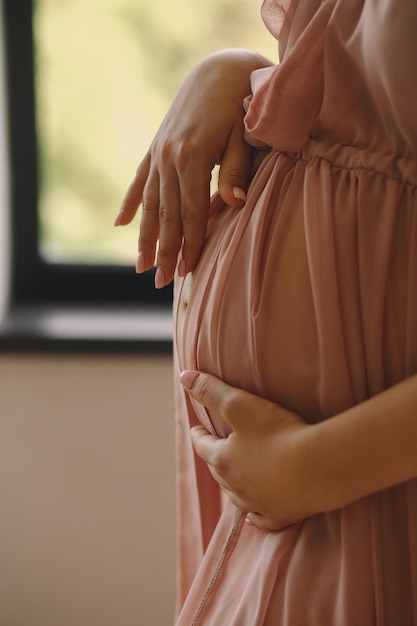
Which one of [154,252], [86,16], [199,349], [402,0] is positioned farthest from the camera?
[86,16]

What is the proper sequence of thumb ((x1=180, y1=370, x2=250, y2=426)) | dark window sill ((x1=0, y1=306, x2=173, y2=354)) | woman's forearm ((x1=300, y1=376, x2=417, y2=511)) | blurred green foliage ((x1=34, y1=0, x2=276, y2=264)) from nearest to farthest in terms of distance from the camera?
1. woman's forearm ((x1=300, y1=376, x2=417, y2=511))
2. thumb ((x1=180, y1=370, x2=250, y2=426))
3. dark window sill ((x1=0, y1=306, x2=173, y2=354))
4. blurred green foliage ((x1=34, y1=0, x2=276, y2=264))

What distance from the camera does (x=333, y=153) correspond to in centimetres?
65

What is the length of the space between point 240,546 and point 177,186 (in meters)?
0.35

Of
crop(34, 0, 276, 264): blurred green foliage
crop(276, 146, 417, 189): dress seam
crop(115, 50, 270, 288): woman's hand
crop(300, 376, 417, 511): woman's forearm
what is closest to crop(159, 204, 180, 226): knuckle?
crop(115, 50, 270, 288): woman's hand

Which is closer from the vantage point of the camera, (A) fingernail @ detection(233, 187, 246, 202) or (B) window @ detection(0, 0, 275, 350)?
(A) fingernail @ detection(233, 187, 246, 202)

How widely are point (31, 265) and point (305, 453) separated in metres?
1.35

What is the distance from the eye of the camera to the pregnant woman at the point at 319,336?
1.90ft

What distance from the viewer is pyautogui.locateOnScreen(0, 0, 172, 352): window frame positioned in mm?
1727

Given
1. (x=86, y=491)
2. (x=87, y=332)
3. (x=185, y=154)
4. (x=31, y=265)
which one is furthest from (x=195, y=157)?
(x=31, y=265)

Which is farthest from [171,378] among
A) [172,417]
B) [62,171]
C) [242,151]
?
[242,151]

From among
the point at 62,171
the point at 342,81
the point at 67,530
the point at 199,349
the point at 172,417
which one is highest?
the point at 342,81

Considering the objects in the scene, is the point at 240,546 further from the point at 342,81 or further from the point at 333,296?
the point at 342,81

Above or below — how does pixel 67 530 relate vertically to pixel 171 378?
below

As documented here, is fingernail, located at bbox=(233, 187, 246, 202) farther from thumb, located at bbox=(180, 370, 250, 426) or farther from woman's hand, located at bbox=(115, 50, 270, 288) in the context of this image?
thumb, located at bbox=(180, 370, 250, 426)
